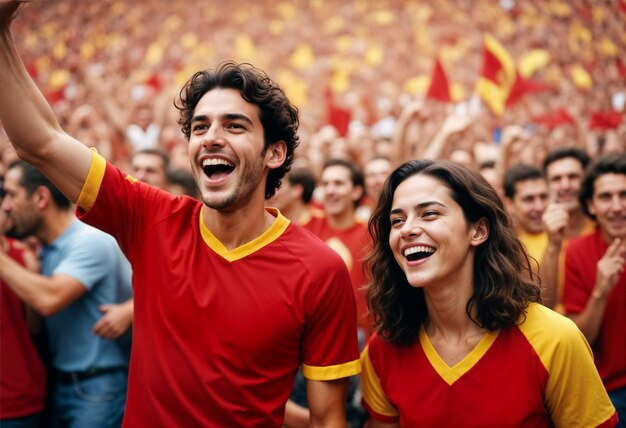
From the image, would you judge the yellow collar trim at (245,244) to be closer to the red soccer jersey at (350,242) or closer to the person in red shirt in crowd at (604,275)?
the person in red shirt in crowd at (604,275)

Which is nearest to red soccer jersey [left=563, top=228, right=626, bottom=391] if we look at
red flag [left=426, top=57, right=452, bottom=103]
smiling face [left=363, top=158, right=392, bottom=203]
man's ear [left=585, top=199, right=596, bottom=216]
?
man's ear [left=585, top=199, right=596, bottom=216]

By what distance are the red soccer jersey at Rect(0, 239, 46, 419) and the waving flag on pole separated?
6.50 meters

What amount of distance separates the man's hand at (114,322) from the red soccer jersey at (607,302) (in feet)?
7.45

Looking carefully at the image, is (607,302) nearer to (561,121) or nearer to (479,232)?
(479,232)

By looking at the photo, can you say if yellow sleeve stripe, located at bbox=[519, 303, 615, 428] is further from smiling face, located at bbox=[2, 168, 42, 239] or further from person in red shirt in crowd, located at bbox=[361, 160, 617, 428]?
smiling face, located at bbox=[2, 168, 42, 239]

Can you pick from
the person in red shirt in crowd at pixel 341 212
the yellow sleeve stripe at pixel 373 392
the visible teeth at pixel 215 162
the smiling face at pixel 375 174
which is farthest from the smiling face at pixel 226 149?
the smiling face at pixel 375 174

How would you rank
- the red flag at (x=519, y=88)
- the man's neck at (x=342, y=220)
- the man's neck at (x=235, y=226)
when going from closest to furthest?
the man's neck at (x=235, y=226) < the man's neck at (x=342, y=220) < the red flag at (x=519, y=88)

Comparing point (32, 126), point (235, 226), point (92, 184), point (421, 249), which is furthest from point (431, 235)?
point (32, 126)

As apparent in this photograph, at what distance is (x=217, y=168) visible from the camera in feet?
8.30

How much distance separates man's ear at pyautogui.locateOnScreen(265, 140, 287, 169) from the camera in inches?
104

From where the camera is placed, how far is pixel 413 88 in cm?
1511

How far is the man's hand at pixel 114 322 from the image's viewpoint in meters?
3.53

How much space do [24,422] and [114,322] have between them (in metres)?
0.67

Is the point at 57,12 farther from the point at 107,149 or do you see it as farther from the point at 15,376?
the point at 15,376
